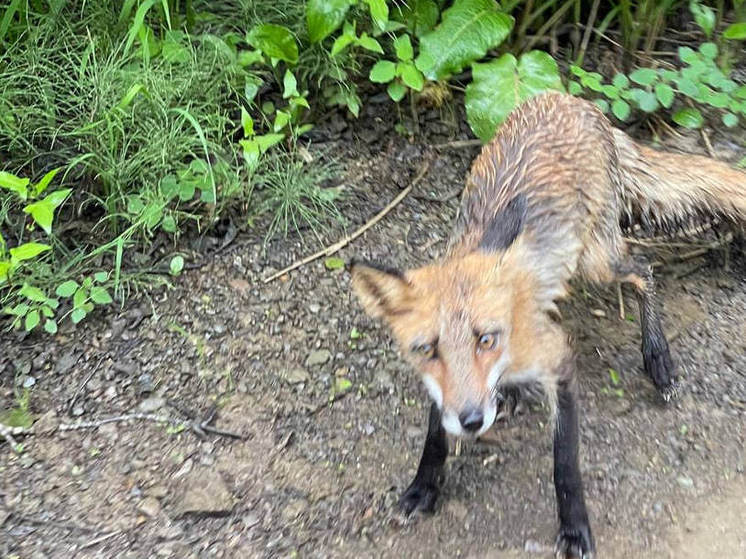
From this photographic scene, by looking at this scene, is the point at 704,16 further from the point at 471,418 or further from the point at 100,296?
the point at 100,296

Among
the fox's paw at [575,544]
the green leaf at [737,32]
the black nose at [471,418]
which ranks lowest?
the fox's paw at [575,544]

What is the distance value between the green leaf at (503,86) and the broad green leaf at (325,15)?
88cm

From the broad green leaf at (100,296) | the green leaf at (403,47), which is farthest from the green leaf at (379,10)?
the broad green leaf at (100,296)

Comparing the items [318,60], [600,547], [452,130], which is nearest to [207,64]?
[318,60]

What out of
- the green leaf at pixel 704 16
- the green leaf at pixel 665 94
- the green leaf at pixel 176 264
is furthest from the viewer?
the green leaf at pixel 704 16

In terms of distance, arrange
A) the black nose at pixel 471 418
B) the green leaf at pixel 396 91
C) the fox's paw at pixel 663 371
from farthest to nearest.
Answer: the green leaf at pixel 396 91, the fox's paw at pixel 663 371, the black nose at pixel 471 418

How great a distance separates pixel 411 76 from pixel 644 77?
4.82 feet

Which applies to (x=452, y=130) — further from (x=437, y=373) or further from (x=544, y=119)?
(x=437, y=373)

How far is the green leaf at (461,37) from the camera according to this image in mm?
4703

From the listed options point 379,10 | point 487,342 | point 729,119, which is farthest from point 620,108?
point 487,342

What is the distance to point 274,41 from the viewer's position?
15.6 ft

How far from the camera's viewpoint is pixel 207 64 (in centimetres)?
480

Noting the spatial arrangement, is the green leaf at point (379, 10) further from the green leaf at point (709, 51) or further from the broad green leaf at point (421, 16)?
the green leaf at point (709, 51)

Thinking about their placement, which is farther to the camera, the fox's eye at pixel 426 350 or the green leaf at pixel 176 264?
the green leaf at pixel 176 264
